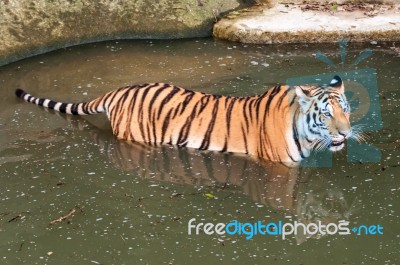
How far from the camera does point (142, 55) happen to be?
296 inches

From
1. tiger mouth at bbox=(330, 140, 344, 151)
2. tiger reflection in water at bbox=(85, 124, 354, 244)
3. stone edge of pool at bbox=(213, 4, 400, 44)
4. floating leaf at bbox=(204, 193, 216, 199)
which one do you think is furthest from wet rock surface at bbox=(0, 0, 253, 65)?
floating leaf at bbox=(204, 193, 216, 199)

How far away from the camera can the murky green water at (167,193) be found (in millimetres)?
4352

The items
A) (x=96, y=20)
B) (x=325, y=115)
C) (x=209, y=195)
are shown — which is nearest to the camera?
(x=209, y=195)

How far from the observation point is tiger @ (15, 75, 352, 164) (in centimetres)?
510

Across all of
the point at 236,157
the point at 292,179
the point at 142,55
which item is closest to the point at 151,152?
the point at 236,157

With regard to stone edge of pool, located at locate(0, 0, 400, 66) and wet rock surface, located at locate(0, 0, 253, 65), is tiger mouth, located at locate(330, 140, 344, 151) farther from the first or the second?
wet rock surface, located at locate(0, 0, 253, 65)

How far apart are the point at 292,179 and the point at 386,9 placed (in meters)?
3.58

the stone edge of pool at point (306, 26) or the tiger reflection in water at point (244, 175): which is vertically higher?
the stone edge of pool at point (306, 26)

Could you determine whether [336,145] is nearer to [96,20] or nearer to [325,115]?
[325,115]

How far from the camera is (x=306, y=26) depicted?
7.65 meters

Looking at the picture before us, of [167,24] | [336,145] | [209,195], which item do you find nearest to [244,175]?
[209,195]

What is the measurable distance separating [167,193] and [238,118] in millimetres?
834

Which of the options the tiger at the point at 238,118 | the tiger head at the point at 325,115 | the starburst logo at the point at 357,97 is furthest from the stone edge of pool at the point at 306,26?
the tiger head at the point at 325,115

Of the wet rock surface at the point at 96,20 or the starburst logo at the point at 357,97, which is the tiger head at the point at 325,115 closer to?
the starburst logo at the point at 357,97
